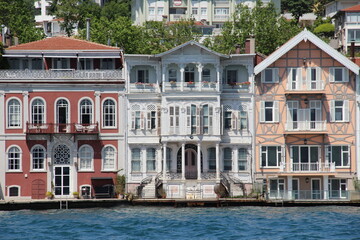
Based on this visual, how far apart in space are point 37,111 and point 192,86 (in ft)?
36.6

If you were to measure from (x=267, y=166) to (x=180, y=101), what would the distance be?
7.76m

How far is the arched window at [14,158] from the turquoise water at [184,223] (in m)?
5.47

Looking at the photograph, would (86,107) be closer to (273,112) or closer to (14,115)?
(14,115)

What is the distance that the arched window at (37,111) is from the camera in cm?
7750

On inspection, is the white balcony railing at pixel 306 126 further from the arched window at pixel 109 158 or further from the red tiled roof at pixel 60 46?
the red tiled roof at pixel 60 46

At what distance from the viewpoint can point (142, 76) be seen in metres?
78.4

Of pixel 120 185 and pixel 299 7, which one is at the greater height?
pixel 299 7

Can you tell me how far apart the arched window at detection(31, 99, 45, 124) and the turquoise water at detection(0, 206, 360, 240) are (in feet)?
25.2

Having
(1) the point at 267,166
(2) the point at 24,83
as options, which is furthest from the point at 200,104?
(2) the point at 24,83

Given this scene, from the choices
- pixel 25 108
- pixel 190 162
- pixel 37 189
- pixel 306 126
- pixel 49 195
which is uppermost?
pixel 25 108

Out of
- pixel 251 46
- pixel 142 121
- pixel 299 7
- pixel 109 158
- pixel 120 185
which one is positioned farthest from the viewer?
pixel 299 7

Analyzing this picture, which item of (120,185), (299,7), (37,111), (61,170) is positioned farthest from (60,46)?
(299,7)

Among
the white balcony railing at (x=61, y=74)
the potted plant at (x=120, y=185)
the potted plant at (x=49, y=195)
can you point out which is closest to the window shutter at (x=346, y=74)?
the white balcony railing at (x=61, y=74)

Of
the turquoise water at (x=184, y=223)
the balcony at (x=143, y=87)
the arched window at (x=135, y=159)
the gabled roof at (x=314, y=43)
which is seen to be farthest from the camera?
the balcony at (x=143, y=87)
